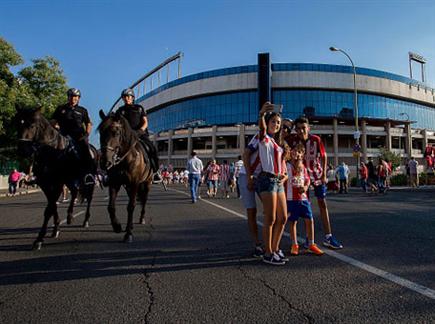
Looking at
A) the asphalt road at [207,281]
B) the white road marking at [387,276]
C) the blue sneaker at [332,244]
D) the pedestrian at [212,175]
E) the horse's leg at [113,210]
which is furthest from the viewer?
the pedestrian at [212,175]

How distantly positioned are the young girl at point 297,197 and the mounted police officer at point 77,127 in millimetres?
3891

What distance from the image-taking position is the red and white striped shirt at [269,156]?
402cm

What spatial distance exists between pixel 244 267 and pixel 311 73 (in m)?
63.6

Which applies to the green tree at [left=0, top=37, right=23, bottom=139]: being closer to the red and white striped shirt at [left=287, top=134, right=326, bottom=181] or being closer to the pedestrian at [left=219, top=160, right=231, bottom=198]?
the pedestrian at [left=219, top=160, right=231, bottom=198]

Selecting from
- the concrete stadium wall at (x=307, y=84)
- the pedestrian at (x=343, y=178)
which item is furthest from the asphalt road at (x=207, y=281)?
the concrete stadium wall at (x=307, y=84)

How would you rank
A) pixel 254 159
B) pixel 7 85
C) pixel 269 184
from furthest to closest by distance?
pixel 7 85 → pixel 254 159 → pixel 269 184

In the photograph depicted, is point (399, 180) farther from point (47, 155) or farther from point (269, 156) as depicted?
point (47, 155)

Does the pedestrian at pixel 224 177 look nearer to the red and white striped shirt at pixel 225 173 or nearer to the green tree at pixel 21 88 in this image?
the red and white striped shirt at pixel 225 173

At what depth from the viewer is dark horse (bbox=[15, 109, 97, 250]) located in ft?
16.1

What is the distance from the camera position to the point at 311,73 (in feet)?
204

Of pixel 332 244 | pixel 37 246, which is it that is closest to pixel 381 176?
pixel 332 244

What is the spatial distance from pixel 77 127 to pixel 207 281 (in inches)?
181

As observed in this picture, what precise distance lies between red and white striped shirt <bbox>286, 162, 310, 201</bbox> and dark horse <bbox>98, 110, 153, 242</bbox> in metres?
2.64

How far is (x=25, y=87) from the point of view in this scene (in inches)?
1059
